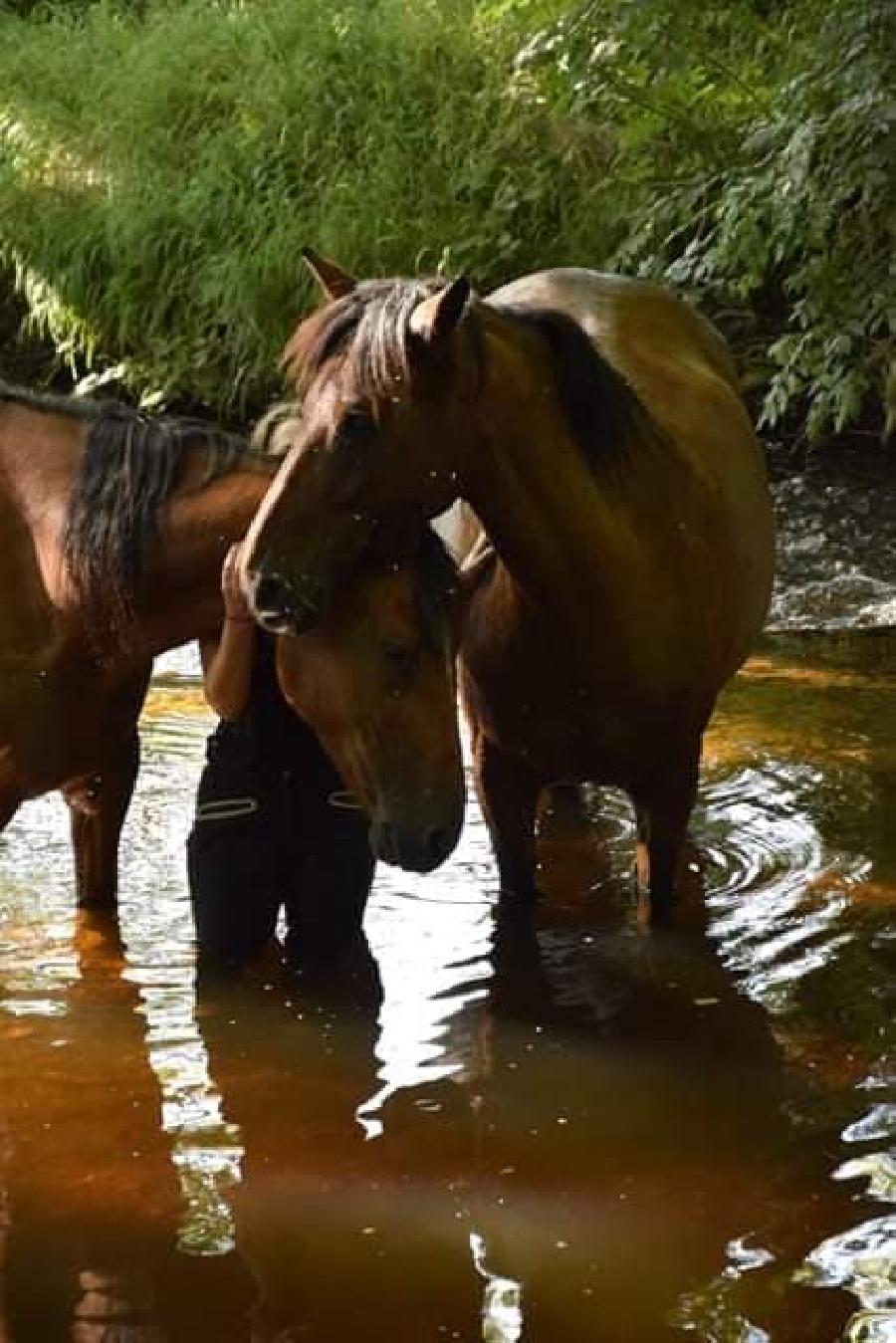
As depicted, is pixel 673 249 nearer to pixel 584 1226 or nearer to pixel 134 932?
pixel 134 932

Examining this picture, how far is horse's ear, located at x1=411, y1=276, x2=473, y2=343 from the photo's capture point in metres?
3.17

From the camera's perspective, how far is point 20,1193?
2.88 metres

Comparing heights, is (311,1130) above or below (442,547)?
below

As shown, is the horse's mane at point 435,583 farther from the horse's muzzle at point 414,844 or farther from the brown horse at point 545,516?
the horse's muzzle at point 414,844

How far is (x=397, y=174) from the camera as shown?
30.6 feet

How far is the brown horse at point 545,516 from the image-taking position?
320 centimetres

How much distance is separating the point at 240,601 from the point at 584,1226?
1.19 m

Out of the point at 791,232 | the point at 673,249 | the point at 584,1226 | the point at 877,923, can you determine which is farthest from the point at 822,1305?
the point at 673,249

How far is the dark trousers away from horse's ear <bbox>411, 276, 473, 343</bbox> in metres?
1.05

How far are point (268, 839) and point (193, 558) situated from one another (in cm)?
66

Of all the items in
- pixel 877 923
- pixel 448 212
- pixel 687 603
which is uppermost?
pixel 448 212

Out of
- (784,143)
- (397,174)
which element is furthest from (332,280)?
(397,174)

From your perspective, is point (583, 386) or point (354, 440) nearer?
point (354, 440)

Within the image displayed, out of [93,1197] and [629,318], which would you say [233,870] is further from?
[629,318]
